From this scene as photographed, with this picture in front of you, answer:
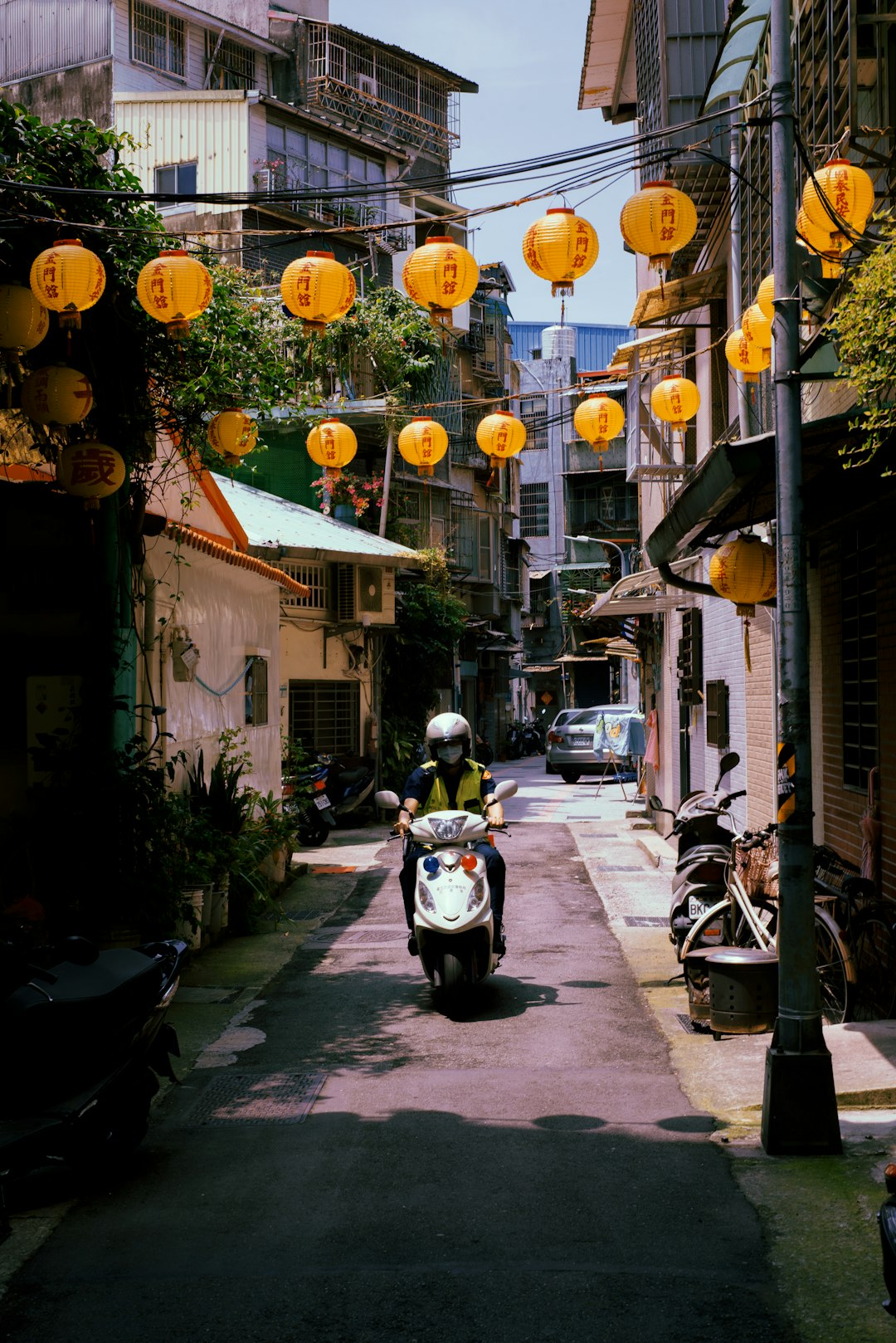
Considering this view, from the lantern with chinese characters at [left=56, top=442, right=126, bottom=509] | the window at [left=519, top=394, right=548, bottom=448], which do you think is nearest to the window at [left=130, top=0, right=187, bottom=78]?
the lantern with chinese characters at [left=56, top=442, right=126, bottom=509]

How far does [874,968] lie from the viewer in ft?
26.0

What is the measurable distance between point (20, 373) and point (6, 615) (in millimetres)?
1951

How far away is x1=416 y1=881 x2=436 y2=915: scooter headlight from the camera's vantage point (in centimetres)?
802

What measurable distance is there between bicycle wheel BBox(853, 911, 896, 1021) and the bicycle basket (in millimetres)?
626

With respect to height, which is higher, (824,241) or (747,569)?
(824,241)

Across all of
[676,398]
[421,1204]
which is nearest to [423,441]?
[676,398]

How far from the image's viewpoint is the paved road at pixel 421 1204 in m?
3.91

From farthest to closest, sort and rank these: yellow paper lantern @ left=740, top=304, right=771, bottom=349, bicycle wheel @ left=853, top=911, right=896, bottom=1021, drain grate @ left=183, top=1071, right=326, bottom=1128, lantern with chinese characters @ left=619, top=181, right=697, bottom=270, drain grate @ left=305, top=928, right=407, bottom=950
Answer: drain grate @ left=305, top=928, right=407, bottom=950 → yellow paper lantern @ left=740, top=304, right=771, bottom=349 → lantern with chinese characters @ left=619, top=181, right=697, bottom=270 → bicycle wheel @ left=853, top=911, right=896, bottom=1021 → drain grate @ left=183, top=1071, right=326, bottom=1128

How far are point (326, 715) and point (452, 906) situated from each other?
1403 centimetres

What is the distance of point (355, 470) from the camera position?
2788 centimetres

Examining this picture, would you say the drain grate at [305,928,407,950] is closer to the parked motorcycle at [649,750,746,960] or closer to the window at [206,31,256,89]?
the parked motorcycle at [649,750,746,960]

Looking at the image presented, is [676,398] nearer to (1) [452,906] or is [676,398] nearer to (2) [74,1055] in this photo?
(1) [452,906]

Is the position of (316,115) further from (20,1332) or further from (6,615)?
(20,1332)

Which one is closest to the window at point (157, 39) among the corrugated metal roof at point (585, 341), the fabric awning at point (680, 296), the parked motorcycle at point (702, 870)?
the fabric awning at point (680, 296)
